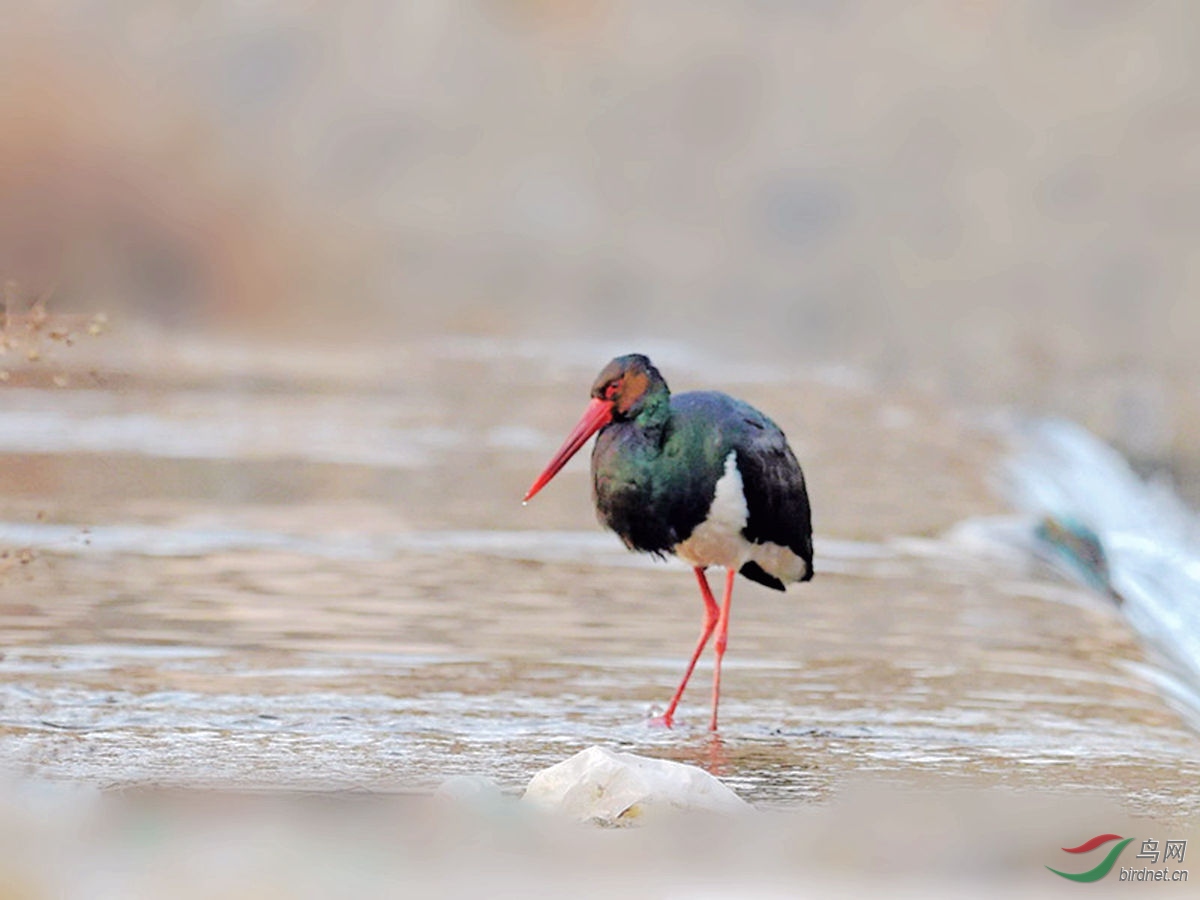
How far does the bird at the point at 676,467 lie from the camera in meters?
5.44

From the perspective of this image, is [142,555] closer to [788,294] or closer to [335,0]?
[788,294]

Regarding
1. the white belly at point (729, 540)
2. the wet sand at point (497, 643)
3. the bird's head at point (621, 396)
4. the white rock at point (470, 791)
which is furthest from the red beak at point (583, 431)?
the white rock at point (470, 791)

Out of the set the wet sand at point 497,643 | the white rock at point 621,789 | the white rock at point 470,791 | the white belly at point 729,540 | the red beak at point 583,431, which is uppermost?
the red beak at point 583,431

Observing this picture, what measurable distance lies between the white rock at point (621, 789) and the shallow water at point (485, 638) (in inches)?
10.5

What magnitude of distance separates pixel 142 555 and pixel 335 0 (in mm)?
16540

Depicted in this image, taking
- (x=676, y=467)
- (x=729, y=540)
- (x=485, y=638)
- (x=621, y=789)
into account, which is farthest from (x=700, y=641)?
(x=621, y=789)

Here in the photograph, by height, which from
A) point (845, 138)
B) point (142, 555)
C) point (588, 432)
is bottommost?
point (142, 555)

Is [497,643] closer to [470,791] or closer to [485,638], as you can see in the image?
[485,638]

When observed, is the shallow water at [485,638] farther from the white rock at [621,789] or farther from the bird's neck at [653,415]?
the bird's neck at [653,415]

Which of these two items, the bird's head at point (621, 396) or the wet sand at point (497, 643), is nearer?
the wet sand at point (497, 643)

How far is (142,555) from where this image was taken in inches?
307

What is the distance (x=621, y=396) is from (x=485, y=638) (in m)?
1.26

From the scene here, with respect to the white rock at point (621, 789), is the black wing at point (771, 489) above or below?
above

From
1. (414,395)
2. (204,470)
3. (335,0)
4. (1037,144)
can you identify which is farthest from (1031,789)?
(335,0)
